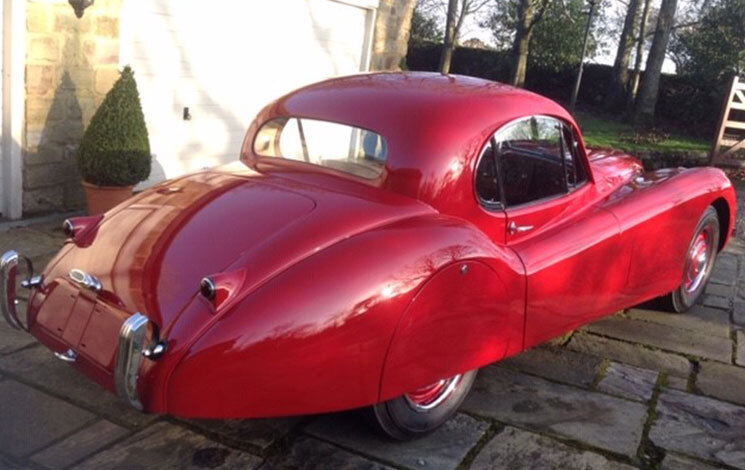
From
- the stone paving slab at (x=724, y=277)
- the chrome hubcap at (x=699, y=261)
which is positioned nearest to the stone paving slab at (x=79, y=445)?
the chrome hubcap at (x=699, y=261)

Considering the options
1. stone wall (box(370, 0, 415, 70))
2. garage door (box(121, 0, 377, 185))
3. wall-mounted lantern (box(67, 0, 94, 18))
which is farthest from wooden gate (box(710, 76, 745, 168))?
wall-mounted lantern (box(67, 0, 94, 18))

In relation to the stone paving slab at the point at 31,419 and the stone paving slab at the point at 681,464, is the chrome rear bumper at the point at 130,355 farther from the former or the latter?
the stone paving slab at the point at 681,464

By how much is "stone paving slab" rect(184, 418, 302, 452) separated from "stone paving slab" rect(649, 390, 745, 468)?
1612mm

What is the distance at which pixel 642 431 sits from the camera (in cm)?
346

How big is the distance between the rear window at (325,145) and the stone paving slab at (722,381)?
2.09m

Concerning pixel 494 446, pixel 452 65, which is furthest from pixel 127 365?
pixel 452 65

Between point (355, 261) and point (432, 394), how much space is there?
81 cm

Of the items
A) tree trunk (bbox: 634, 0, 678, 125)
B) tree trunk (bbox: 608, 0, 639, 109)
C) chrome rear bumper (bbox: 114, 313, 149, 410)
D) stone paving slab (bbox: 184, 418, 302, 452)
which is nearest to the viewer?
chrome rear bumper (bbox: 114, 313, 149, 410)

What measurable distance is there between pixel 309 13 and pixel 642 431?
Answer: 242 inches

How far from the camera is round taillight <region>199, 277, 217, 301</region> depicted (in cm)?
262

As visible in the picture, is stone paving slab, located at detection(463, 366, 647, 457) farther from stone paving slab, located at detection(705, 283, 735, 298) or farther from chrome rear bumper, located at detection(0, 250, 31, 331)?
stone paving slab, located at detection(705, 283, 735, 298)

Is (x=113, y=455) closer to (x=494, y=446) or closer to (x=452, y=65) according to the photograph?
(x=494, y=446)

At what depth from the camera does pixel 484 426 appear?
11.1 feet

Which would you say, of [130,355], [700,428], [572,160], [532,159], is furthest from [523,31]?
[130,355]
